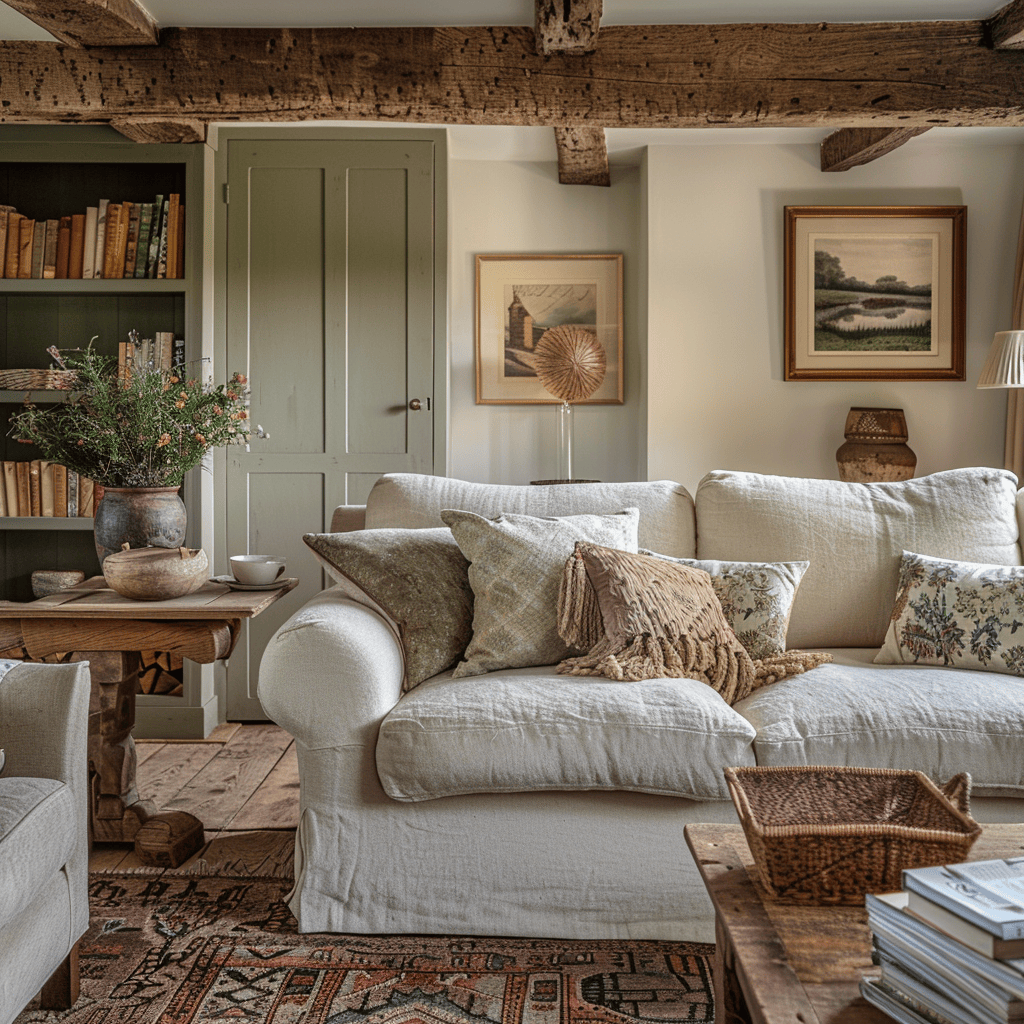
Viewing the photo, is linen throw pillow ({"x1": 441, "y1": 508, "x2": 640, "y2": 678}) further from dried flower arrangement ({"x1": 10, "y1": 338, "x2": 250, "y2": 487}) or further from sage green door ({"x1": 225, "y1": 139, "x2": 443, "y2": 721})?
sage green door ({"x1": 225, "y1": 139, "x2": 443, "y2": 721})

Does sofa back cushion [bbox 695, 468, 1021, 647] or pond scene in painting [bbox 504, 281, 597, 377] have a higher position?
pond scene in painting [bbox 504, 281, 597, 377]

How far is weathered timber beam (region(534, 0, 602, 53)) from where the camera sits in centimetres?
255

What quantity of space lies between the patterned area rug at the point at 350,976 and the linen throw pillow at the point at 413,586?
1.85 ft

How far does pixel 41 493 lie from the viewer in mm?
3504

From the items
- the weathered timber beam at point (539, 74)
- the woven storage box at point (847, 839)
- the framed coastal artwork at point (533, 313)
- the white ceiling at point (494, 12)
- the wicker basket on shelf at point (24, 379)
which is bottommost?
the woven storage box at point (847, 839)

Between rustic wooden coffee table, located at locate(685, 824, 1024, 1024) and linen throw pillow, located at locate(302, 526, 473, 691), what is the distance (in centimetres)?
92

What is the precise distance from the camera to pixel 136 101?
279 cm

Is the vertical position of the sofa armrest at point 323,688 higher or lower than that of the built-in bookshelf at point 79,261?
lower

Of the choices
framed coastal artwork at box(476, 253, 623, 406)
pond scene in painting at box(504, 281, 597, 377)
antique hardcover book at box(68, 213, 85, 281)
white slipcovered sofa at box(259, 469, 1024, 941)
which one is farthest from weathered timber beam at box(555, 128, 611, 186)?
white slipcovered sofa at box(259, 469, 1024, 941)

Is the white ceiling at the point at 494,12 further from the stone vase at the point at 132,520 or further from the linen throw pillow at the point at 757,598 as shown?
the linen throw pillow at the point at 757,598

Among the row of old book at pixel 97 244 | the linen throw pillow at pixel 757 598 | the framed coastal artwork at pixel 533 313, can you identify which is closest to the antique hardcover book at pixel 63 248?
the row of old book at pixel 97 244

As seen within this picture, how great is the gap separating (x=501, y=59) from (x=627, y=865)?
233cm

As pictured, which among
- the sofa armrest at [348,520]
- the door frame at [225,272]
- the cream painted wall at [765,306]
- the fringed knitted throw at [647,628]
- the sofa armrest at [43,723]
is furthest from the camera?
the cream painted wall at [765,306]

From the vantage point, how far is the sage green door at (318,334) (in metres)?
3.68
